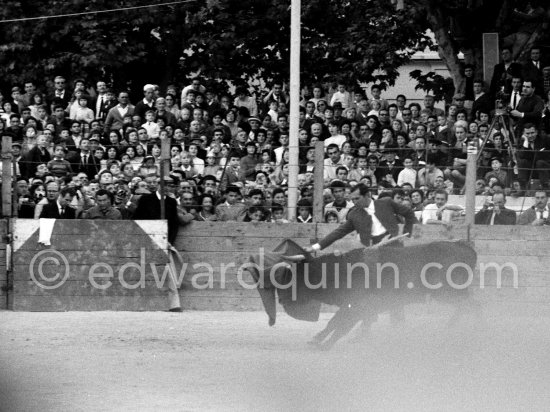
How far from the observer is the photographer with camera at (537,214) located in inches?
643

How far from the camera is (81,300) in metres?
15.7

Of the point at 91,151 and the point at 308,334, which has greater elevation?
the point at 91,151

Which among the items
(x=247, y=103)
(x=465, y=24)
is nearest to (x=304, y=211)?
(x=247, y=103)

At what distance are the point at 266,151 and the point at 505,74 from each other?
447cm

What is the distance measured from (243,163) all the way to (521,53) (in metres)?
6.86

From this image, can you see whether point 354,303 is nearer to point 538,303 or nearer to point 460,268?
point 460,268

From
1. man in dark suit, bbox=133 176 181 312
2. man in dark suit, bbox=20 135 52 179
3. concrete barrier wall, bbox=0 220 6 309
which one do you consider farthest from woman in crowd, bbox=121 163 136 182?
concrete barrier wall, bbox=0 220 6 309

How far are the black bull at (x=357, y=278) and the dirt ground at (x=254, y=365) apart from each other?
0.40 metres

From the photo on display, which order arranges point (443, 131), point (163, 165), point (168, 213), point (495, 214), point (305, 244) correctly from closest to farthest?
point (163, 165) → point (168, 213) → point (305, 244) → point (495, 214) → point (443, 131)

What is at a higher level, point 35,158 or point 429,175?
point 35,158

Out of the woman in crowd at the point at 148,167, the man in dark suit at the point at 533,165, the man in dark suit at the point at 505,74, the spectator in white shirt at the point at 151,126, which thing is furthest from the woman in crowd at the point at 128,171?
the man in dark suit at the point at 505,74

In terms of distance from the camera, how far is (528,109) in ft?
60.4

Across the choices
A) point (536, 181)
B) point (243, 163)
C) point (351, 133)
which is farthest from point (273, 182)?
point (536, 181)

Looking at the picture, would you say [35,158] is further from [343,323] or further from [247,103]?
[343,323]
